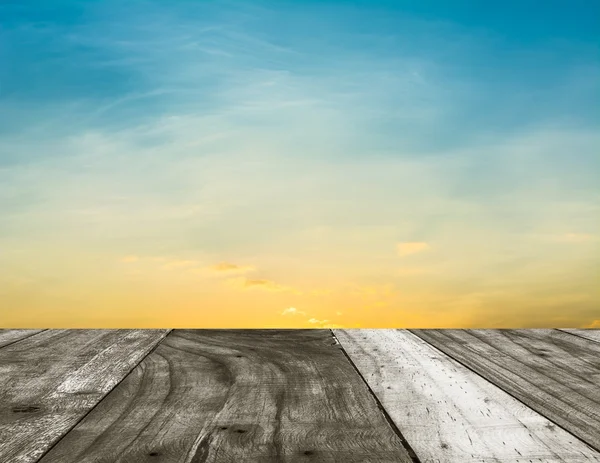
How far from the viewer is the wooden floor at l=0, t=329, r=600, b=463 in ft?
2.79

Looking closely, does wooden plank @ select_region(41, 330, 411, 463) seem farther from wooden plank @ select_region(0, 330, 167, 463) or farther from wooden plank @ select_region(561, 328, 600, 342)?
wooden plank @ select_region(561, 328, 600, 342)

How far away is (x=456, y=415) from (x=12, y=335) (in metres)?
1.34

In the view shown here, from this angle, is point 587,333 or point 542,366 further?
point 587,333

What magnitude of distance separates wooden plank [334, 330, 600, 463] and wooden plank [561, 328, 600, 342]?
60 cm

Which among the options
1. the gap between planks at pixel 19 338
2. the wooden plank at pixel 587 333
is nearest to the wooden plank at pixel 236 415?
the gap between planks at pixel 19 338

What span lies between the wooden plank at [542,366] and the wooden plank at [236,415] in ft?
0.95

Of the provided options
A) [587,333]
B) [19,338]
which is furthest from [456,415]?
[19,338]

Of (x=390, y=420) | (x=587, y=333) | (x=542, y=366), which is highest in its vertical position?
(x=587, y=333)

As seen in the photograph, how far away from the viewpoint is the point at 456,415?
1000 mm

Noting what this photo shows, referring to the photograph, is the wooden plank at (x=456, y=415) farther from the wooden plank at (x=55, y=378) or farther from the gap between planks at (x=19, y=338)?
the gap between planks at (x=19, y=338)

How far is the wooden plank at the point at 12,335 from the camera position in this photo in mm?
1708

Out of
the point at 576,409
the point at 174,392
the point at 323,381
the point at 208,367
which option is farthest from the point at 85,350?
the point at 576,409

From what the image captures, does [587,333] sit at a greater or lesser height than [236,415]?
greater

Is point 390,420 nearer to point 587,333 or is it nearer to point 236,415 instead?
point 236,415
